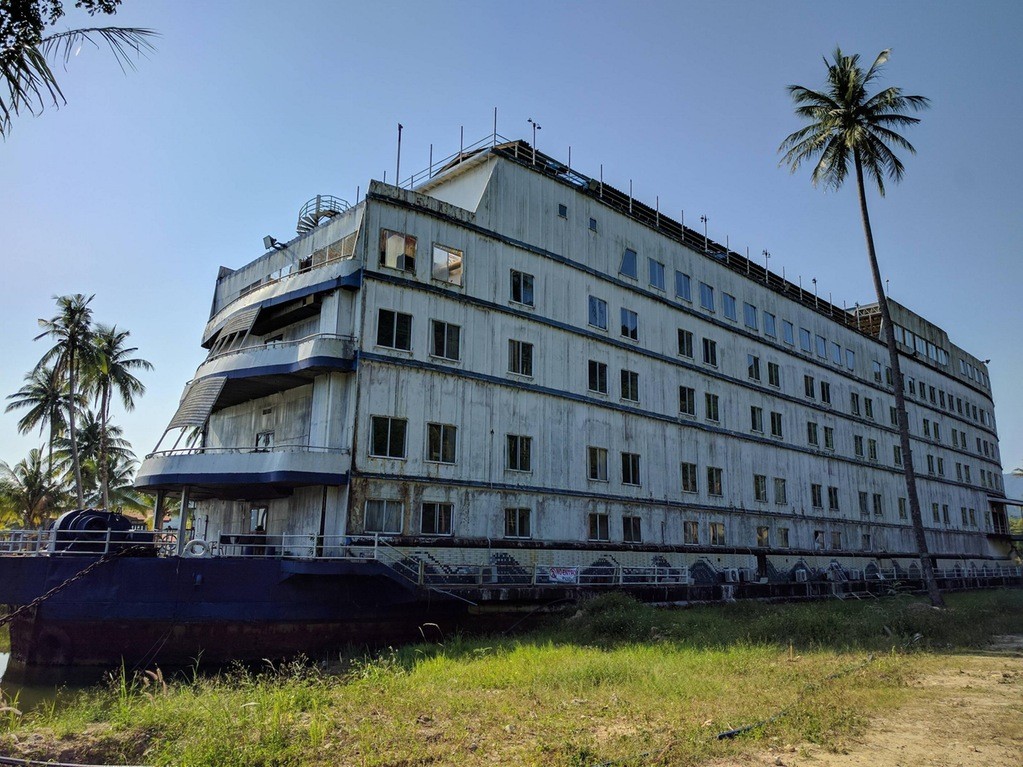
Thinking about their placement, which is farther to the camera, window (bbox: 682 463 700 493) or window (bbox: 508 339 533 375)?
window (bbox: 682 463 700 493)

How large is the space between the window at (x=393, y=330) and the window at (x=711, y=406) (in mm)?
18758

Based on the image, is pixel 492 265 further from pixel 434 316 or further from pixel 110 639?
pixel 110 639

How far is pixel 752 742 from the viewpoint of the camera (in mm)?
10961

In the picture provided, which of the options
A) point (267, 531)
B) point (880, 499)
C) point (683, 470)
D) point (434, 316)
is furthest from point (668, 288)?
point (880, 499)

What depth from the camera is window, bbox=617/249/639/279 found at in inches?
1407

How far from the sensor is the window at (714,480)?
1495 inches

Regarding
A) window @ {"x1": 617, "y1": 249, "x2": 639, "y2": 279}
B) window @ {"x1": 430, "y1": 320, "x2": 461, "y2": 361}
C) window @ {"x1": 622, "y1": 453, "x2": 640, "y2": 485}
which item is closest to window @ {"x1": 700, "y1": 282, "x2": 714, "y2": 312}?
window @ {"x1": 617, "y1": 249, "x2": 639, "y2": 279}

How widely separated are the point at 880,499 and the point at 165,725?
5036 cm

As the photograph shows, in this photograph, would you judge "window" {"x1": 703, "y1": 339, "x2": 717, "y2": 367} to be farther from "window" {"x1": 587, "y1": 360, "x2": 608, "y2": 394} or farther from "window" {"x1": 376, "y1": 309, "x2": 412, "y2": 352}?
"window" {"x1": 376, "y1": 309, "x2": 412, "y2": 352}

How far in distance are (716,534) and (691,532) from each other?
88.7 inches

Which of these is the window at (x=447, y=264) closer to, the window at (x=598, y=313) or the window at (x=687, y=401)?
the window at (x=598, y=313)

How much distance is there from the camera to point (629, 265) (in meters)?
36.2

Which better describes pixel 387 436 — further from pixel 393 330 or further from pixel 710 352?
pixel 710 352

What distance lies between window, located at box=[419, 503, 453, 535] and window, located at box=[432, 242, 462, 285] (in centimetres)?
824
